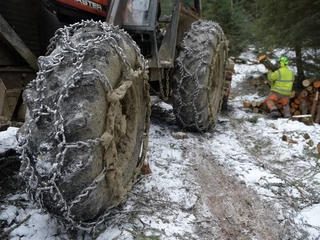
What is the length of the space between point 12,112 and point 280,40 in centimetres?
685

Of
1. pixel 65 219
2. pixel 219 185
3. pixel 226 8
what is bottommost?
pixel 219 185

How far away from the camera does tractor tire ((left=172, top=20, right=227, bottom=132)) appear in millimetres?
3914

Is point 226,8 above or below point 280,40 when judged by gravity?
above

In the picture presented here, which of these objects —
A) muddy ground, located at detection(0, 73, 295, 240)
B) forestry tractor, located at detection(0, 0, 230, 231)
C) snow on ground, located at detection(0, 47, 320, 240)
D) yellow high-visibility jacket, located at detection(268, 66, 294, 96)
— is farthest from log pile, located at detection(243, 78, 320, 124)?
forestry tractor, located at detection(0, 0, 230, 231)

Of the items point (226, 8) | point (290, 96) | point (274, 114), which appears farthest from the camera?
point (226, 8)

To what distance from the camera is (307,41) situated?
7473mm

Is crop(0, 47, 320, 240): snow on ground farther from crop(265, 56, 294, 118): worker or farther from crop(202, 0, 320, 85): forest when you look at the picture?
crop(202, 0, 320, 85): forest

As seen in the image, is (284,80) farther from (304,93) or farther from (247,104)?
(247,104)

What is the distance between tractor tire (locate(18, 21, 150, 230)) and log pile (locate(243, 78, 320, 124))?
18.9 feet

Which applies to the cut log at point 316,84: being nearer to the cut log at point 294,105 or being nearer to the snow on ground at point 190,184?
the cut log at point 294,105

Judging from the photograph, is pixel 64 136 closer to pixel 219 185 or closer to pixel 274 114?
pixel 219 185

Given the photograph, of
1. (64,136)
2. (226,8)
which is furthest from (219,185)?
(226,8)

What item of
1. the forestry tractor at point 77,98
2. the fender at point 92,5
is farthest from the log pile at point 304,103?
the fender at point 92,5

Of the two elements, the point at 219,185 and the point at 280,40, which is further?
the point at 280,40
